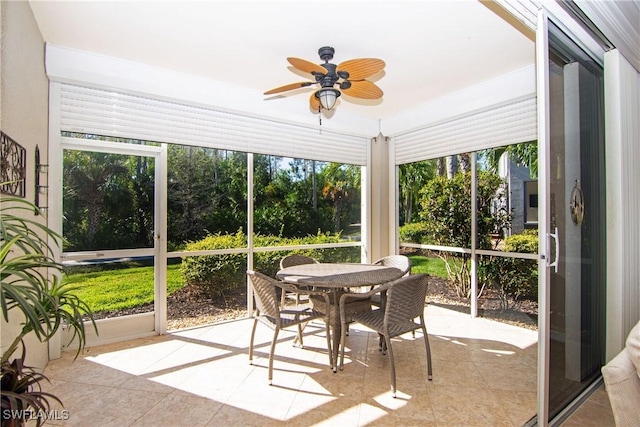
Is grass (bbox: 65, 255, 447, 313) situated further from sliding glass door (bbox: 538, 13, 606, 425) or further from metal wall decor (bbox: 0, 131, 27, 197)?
sliding glass door (bbox: 538, 13, 606, 425)

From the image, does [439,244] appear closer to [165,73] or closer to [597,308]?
[597,308]

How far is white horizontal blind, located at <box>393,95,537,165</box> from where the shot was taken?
11.4 ft

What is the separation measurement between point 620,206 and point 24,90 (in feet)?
14.3

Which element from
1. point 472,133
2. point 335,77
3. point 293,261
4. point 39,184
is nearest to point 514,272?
point 472,133

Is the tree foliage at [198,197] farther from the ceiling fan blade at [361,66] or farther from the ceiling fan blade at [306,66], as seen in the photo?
the ceiling fan blade at [361,66]

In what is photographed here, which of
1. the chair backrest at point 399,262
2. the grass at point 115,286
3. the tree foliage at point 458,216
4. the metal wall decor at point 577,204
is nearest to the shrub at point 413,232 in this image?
the tree foliage at point 458,216

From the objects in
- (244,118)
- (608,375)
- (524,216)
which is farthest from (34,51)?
(524,216)

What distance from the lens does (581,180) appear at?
86.0 inches

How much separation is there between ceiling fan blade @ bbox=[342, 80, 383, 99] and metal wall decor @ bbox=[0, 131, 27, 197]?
7.51 feet

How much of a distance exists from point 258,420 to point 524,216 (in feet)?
11.5

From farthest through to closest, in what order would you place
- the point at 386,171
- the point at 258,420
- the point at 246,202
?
1. the point at 386,171
2. the point at 246,202
3. the point at 258,420

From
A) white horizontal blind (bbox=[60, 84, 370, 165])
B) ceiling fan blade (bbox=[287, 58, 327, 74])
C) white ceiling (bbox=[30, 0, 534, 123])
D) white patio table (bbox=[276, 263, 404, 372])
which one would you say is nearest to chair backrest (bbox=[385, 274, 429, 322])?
white patio table (bbox=[276, 263, 404, 372])

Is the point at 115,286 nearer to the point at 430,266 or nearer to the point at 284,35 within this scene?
the point at 284,35

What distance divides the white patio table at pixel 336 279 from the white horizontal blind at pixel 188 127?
173 cm
